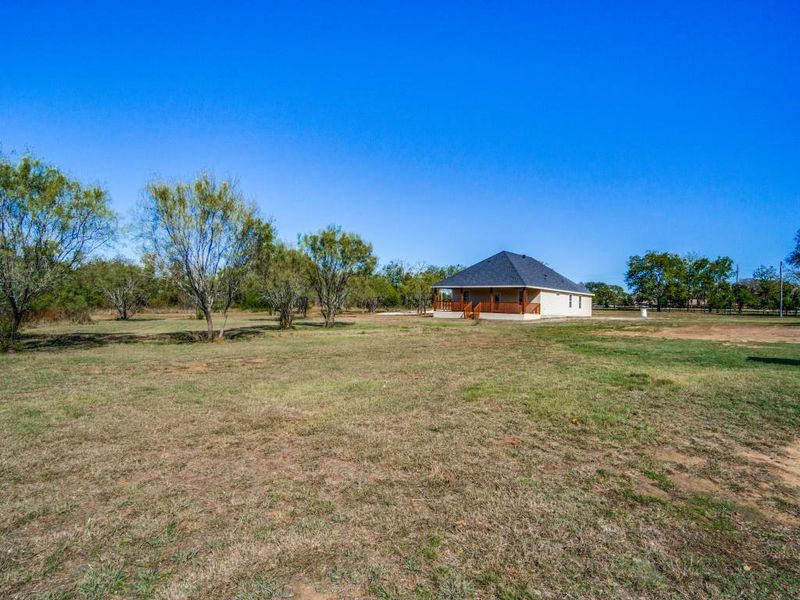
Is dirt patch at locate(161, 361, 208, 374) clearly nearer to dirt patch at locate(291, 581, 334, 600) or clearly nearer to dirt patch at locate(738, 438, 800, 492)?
dirt patch at locate(291, 581, 334, 600)

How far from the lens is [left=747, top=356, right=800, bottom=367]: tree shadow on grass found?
1045cm

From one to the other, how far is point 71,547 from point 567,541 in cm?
328

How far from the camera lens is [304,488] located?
3725mm

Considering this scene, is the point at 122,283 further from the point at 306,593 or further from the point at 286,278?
the point at 306,593

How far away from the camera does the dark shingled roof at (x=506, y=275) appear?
33219 mm

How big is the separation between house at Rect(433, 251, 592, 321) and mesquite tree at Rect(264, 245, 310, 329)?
44.3 ft

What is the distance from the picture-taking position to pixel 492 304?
33469 mm

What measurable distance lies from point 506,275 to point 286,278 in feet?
57.2

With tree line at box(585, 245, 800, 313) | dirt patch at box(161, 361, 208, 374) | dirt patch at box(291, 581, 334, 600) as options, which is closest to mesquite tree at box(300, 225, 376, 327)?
dirt patch at box(161, 361, 208, 374)

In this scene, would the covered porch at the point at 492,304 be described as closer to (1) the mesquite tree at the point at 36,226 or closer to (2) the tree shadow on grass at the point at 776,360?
(2) the tree shadow on grass at the point at 776,360

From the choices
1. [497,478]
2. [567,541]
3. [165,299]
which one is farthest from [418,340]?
[165,299]

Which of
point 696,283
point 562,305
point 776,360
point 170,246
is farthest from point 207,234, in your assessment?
point 696,283

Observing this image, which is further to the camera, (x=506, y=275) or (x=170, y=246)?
(x=506, y=275)

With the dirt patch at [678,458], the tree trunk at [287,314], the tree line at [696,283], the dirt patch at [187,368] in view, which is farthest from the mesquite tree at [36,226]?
the tree line at [696,283]
